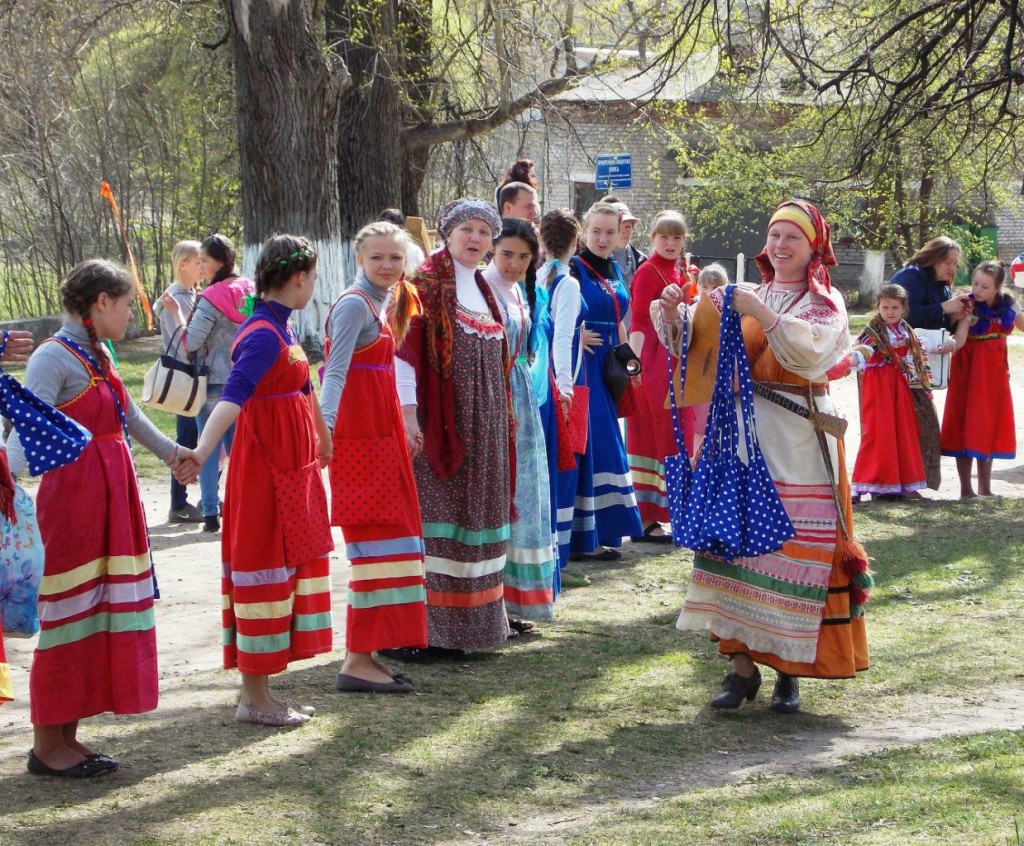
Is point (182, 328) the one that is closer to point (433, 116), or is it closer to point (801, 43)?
point (801, 43)

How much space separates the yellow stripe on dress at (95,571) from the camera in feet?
14.8

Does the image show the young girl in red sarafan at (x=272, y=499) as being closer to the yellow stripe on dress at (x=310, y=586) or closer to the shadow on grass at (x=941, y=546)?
the yellow stripe on dress at (x=310, y=586)

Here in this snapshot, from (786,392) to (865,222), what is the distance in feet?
76.3

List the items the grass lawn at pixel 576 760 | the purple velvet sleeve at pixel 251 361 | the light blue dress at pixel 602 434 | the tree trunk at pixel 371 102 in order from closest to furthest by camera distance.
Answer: the grass lawn at pixel 576 760 < the purple velvet sleeve at pixel 251 361 < the light blue dress at pixel 602 434 < the tree trunk at pixel 371 102

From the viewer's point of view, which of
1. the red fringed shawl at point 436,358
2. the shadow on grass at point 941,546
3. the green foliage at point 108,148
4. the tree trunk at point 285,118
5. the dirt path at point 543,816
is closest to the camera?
the dirt path at point 543,816

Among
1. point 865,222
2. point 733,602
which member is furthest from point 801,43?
point 865,222

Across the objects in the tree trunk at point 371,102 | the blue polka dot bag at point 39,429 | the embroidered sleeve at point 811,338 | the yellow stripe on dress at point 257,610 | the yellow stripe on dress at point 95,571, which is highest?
the tree trunk at point 371,102

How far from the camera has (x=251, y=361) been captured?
195 inches

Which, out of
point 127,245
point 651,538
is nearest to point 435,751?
point 651,538

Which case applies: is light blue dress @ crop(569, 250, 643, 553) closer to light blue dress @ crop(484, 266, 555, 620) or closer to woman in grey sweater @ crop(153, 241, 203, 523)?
light blue dress @ crop(484, 266, 555, 620)

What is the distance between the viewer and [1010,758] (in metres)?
4.74

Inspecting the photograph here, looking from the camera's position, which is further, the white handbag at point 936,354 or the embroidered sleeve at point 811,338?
the white handbag at point 936,354

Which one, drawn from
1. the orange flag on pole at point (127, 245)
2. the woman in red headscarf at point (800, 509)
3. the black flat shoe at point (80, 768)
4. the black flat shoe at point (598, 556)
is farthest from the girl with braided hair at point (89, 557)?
the orange flag on pole at point (127, 245)

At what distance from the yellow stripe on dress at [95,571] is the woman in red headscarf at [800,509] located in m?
2.27
